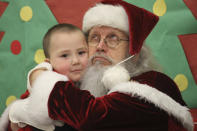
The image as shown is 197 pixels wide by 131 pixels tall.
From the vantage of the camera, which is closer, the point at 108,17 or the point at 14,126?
the point at 14,126

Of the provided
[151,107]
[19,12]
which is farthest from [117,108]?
[19,12]

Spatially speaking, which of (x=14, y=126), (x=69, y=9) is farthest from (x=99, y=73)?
(x=69, y=9)

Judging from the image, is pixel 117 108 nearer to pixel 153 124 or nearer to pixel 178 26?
pixel 153 124

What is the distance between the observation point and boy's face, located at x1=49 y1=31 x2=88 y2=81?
150 cm

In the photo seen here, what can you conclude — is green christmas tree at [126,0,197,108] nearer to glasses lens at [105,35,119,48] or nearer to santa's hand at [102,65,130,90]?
glasses lens at [105,35,119,48]

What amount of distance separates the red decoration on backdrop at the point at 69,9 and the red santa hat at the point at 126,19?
51 centimetres

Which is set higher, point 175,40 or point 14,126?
point 175,40

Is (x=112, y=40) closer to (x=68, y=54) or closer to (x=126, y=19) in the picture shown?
(x=126, y=19)

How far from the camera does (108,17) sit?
1.61m

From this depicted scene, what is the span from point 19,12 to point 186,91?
5.13 ft

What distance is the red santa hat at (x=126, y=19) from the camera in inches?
59.8

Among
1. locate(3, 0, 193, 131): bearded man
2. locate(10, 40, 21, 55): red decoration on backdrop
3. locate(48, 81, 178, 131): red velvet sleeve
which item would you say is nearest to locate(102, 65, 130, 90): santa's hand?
locate(3, 0, 193, 131): bearded man

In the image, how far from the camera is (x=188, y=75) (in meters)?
2.00

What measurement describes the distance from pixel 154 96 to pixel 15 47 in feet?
4.88
